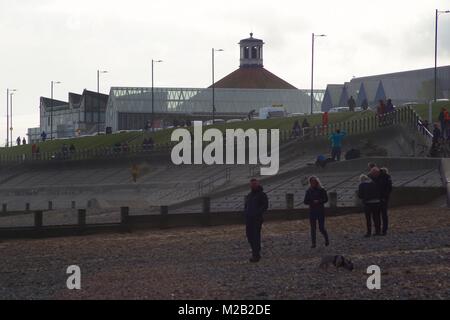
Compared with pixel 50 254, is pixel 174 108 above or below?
above

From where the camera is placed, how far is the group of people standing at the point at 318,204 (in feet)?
69.3

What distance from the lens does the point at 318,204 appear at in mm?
22281

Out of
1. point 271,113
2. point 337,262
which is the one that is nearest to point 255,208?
point 337,262

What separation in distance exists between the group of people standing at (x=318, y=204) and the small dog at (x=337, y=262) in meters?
2.11

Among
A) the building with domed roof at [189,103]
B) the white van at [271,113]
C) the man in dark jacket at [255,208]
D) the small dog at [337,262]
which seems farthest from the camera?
the building with domed roof at [189,103]

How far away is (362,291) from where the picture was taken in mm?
16719

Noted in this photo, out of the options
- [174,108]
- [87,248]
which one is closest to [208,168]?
[87,248]

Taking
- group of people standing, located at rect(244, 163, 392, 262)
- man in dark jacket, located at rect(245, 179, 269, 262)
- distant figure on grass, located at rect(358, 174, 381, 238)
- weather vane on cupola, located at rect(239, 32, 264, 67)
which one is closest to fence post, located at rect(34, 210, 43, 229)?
group of people standing, located at rect(244, 163, 392, 262)

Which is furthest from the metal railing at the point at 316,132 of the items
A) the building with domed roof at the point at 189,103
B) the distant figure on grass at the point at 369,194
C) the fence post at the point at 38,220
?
the building with domed roof at the point at 189,103

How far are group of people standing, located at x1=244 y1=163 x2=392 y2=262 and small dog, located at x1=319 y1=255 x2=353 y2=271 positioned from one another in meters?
2.11

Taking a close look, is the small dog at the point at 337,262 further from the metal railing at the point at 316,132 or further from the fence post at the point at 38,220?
the metal railing at the point at 316,132

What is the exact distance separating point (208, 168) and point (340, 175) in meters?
18.8

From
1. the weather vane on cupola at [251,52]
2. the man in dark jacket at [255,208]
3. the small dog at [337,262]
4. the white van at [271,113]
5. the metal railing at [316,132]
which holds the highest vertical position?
the weather vane on cupola at [251,52]
